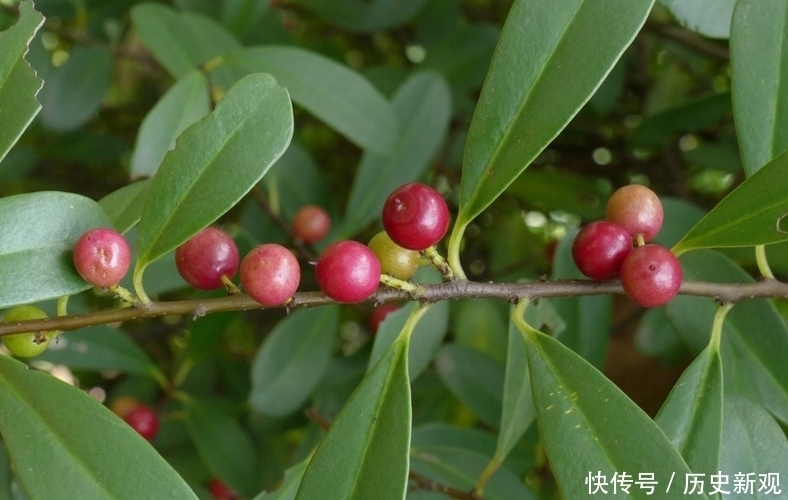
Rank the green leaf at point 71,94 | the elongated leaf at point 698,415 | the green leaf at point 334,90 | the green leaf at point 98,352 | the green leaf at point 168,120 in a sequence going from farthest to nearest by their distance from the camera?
the green leaf at point 71,94
the green leaf at point 98,352
the green leaf at point 334,90
the green leaf at point 168,120
the elongated leaf at point 698,415

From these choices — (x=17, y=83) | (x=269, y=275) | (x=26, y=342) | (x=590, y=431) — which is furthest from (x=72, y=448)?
(x=590, y=431)

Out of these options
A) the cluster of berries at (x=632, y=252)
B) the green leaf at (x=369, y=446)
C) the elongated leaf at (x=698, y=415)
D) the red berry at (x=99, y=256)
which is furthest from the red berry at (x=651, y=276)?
the red berry at (x=99, y=256)

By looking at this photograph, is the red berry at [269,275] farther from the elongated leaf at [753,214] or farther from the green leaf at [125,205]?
the elongated leaf at [753,214]

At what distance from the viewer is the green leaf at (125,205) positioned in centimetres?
87

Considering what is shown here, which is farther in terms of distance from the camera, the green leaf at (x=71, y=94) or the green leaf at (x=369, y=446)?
the green leaf at (x=71, y=94)

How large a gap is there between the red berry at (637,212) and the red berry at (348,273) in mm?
285

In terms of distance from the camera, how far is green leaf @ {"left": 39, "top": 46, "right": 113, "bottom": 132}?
175 centimetres

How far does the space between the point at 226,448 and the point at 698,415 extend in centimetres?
94

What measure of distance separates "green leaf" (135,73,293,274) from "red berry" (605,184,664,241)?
1.19 feet

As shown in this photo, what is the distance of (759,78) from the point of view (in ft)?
2.92

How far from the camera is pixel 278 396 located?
138cm

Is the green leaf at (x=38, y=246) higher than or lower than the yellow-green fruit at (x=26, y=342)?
higher

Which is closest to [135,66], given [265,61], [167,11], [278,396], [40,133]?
[40,133]

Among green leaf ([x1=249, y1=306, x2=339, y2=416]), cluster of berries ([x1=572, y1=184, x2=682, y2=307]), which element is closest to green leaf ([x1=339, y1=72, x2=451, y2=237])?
green leaf ([x1=249, y1=306, x2=339, y2=416])
